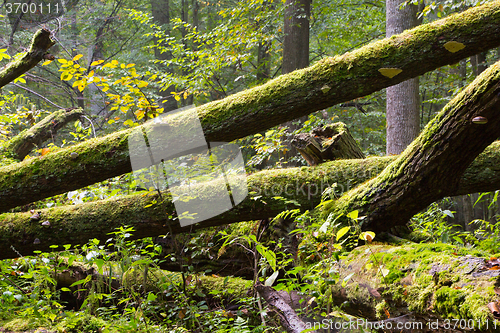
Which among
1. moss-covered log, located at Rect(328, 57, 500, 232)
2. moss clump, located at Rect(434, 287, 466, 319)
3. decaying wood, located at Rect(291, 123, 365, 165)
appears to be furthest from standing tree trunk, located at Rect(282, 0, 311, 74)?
moss clump, located at Rect(434, 287, 466, 319)

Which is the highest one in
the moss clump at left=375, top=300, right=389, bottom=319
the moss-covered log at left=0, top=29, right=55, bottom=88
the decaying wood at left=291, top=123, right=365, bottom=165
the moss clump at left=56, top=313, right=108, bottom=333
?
the moss-covered log at left=0, top=29, right=55, bottom=88

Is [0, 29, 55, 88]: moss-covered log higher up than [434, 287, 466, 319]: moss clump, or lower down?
higher up

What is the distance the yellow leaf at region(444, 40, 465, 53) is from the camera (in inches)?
110

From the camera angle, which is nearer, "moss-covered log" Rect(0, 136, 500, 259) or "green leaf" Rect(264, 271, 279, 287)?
"green leaf" Rect(264, 271, 279, 287)

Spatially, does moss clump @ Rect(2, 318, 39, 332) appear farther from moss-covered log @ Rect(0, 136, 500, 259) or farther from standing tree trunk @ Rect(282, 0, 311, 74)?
standing tree trunk @ Rect(282, 0, 311, 74)

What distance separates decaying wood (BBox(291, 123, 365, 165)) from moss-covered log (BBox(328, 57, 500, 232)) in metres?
1.15

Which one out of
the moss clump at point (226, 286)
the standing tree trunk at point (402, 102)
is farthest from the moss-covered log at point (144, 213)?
the standing tree trunk at point (402, 102)

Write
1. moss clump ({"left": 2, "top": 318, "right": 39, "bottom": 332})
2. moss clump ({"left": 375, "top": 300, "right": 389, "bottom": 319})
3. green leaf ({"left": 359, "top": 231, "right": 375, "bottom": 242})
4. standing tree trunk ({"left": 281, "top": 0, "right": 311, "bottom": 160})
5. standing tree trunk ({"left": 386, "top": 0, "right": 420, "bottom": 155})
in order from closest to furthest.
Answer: green leaf ({"left": 359, "top": 231, "right": 375, "bottom": 242}) < moss clump ({"left": 375, "top": 300, "right": 389, "bottom": 319}) < moss clump ({"left": 2, "top": 318, "right": 39, "bottom": 332}) < standing tree trunk ({"left": 386, "top": 0, "right": 420, "bottom": 155}) < standing tree trunk ({"left": 281, "top": 0, "right": 311, "bottom": 160})

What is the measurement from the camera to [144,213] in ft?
12.0

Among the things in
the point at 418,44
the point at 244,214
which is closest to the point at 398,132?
the point at 418,44

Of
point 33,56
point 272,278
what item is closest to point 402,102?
point 272,278

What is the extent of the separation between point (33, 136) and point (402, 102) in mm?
7407

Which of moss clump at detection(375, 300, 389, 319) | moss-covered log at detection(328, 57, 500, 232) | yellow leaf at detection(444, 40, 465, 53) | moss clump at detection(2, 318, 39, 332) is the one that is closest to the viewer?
moss clump at detection(375, 300, 389, 319)

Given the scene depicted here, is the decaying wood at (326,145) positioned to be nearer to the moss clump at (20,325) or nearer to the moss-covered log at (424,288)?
the moss-covered log at (424,288)
